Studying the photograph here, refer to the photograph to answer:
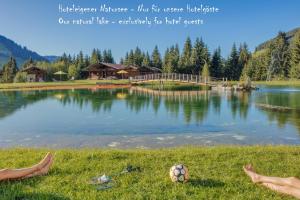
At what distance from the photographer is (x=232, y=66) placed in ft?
197

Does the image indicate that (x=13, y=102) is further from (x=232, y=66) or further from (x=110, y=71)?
(x=232, y=66)

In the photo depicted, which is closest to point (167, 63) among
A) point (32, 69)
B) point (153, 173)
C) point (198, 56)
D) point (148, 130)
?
point (198, 56)

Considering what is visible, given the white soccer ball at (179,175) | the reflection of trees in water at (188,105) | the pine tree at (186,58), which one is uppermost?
the pine tree at (186,58)

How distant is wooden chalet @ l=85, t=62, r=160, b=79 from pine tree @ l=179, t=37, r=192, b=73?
20.5ft

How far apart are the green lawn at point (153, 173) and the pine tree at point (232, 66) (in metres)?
54.3

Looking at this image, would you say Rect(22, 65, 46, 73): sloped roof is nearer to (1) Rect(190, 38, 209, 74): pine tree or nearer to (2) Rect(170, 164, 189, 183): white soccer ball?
(1) Rect(190, 38, 209, 74): pine tree

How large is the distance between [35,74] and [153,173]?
57164mm

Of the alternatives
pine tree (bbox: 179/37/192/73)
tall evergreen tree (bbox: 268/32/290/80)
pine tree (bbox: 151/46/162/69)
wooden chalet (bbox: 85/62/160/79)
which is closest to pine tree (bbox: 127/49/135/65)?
pine tree (bbox: 151/46/162/69)

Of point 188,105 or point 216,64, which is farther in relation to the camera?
point 216,64

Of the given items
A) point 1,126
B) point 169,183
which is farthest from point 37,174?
point 1,126

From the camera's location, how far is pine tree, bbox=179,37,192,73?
58000 mm

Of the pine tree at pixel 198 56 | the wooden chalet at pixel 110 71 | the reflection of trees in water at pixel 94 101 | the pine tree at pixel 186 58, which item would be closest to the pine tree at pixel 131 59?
the wooden chalet at pixel 110 71

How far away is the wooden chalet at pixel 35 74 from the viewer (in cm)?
5712

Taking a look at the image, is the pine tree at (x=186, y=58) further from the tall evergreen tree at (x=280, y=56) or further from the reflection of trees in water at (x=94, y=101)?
the reflection of trees in water at (x=94, y=101)
